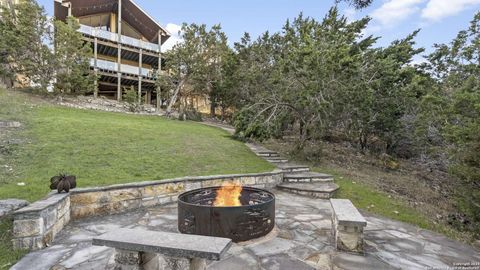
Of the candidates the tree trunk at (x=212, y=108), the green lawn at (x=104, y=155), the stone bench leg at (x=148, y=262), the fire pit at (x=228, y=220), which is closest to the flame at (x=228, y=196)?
the fire pit at (x=228, y=220)

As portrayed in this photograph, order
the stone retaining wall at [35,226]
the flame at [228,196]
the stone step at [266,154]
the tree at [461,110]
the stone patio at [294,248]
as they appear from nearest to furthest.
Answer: the stone patio at [294,248] → the stone retaining wall at [35,226] → the flame at [228,196] → the tree at [461,110] → the stone step at [266,154]

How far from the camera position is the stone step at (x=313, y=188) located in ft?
21.4

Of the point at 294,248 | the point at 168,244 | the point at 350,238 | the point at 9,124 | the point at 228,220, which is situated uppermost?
the point at 9,124

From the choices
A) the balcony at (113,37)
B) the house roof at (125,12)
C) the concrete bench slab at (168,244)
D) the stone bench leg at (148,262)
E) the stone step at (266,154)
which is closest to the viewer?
the concrete bench slab at (168,244)

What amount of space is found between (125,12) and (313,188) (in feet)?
80.0

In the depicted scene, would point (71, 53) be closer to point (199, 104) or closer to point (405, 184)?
point (199, 104)

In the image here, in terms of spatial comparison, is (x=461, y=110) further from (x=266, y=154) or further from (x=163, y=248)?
(x=163, y=248)

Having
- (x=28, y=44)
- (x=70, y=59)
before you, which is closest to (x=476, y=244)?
(x=70, y=59)

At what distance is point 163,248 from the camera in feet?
7.52

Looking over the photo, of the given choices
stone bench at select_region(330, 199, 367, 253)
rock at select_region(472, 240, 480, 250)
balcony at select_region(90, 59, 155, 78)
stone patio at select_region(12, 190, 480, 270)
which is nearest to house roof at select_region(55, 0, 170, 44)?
balcony at select_region(90, 59, 155, 78)

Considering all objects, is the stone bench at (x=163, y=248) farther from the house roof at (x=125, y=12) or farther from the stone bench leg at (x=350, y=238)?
the house roof at (x=125, y=12)

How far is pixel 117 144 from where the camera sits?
8.14 m

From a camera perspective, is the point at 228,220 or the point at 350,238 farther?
the point at 228,220

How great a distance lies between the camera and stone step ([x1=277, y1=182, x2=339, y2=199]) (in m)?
6.53
